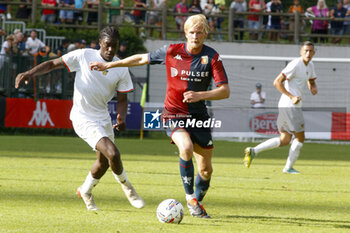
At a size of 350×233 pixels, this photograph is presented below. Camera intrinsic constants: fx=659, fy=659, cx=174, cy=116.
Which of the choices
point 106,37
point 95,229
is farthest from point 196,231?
point 106,37

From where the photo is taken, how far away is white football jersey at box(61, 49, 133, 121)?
725cm

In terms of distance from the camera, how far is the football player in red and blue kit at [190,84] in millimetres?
6715

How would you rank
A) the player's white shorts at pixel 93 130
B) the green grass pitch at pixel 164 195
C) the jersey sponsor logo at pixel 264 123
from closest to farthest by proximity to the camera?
the green grass pitch at pixel 164 195 < the player's white shorts at pixel 93 130 < the jersey sponsor logo at pixel 264 123

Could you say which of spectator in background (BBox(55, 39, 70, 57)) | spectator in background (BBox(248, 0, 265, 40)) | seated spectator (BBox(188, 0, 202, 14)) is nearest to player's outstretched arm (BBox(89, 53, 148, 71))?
spectator in background (BBox(55, 39, 70, 57))

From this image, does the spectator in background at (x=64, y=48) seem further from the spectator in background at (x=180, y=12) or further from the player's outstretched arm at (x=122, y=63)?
the player's outstretched arm at (x=122, y=63)

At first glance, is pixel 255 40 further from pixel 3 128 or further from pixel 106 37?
pixel 106 37

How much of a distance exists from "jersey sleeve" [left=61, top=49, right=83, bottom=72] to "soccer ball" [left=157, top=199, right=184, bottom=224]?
75.4 inches

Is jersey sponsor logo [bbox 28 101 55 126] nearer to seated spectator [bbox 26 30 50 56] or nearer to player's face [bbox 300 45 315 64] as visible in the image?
seated spectator [bbox 26 30 50 56]

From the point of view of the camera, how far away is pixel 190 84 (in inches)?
267

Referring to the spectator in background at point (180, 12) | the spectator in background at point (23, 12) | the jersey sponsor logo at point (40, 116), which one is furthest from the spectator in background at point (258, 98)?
the spectator in background at point (23, 12)

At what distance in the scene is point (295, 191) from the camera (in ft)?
30.3

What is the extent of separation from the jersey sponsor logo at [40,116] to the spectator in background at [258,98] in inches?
265

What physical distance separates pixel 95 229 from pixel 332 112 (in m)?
16.9

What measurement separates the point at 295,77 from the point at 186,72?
5295 millimetres
